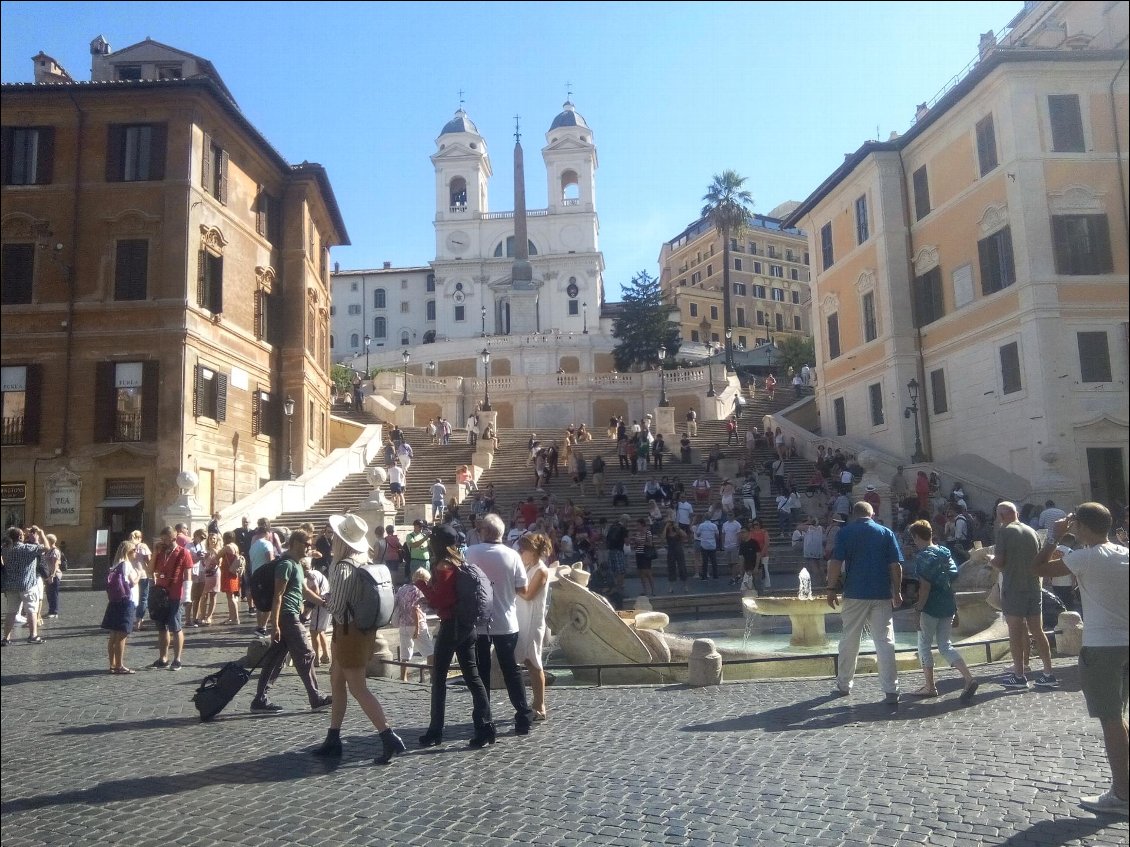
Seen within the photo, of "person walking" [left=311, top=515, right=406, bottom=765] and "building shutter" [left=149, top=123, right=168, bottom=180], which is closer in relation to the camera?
"person walking" [left=311, top=515, right=406, bottom=765]

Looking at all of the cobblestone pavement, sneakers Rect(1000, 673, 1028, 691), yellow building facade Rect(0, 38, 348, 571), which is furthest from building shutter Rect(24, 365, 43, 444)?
sneakers Rect(1000, 673, 1028, 691)

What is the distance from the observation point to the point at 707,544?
64.1 feet

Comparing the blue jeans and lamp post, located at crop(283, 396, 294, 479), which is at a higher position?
lamp post, located at crop(283, 396, 294, 479)

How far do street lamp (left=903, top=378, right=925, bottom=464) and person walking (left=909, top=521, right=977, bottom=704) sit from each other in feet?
58.9

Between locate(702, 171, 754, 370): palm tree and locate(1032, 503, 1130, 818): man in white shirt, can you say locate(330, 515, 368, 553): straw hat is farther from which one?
locate(702, 171, 754, 370): palm tree

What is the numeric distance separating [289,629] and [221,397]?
60.6ft

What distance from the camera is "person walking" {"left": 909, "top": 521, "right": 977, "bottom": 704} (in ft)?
26.0

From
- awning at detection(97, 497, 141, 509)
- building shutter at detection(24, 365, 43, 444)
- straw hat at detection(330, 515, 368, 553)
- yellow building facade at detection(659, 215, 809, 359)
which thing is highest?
yellow building facade at detection(659, 215, 809, 359)

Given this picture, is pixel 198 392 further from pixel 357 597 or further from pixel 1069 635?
pixel 1069 635

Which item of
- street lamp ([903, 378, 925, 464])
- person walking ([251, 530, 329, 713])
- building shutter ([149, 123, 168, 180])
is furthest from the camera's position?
street lamp ([903, 378, 925, 464])

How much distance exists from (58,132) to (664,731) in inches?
325

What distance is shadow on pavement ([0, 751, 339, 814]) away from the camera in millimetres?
5484

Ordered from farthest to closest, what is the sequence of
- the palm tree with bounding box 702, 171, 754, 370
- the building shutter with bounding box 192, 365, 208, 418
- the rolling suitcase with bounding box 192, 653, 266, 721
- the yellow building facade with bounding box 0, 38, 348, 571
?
the palm tree with bounding box 702, 171, 754, 370
the building shutter with bounding box 192, 365, 208, 418
the yellow building facade with bounding box 0, 38, 348, 571
the rolling suitcase with bounding box 192, 653, 266, 721

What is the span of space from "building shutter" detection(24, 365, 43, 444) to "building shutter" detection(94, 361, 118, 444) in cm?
106
